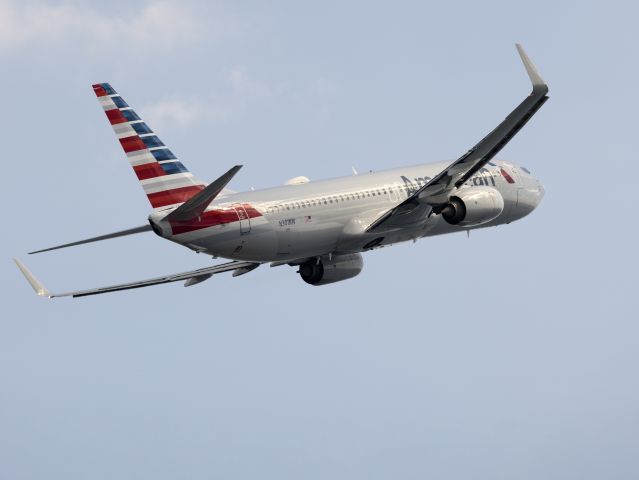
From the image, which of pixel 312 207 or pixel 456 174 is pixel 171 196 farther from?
pixel 456 174

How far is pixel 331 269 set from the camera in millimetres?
65312

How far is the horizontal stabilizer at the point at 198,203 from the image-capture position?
53375mm

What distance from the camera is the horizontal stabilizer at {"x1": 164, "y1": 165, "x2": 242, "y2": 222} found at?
53.4 meters

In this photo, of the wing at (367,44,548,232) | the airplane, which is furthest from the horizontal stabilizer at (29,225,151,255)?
the wing at (367,44,548,232)

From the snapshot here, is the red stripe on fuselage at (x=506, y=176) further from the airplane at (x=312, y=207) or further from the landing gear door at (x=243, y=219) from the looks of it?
the landing gear door at (x=243, y=219)

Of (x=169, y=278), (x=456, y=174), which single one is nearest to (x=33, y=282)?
(x=169, y=278)

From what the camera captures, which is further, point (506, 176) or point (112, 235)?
point (506, 176)

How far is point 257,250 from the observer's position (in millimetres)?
59406

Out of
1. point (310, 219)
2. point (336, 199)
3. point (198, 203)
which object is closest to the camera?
point (198, 203)

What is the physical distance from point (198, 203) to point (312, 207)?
6.81 metres

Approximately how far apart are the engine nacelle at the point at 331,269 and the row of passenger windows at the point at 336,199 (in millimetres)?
3699

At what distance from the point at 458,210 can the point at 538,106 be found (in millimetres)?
7741

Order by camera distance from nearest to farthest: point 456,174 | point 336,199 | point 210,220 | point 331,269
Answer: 1. point 210,220
2. point 456,174
3. point 336,199
4. point 331,269

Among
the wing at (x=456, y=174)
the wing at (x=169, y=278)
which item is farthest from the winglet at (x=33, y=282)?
the wing at (x=456, y=174)
